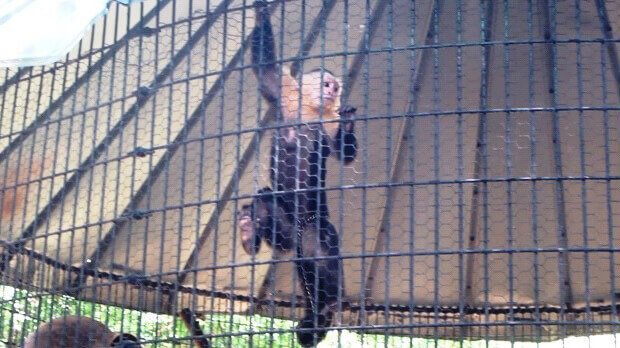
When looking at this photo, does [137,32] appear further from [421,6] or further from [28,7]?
[421,6]

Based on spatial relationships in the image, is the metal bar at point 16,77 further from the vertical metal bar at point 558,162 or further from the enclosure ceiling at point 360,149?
the vertical metal bar at point 558,162

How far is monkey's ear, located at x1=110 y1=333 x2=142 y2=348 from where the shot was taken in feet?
16.3

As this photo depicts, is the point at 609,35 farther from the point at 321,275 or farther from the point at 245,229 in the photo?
the point at 245,229

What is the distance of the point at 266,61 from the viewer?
5.11 meters

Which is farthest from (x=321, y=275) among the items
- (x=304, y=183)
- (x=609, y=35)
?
(x=609, y=35)

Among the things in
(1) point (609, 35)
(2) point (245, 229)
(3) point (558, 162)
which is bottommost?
(3) point (558, 162)

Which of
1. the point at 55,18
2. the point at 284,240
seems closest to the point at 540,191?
the point at 284,240

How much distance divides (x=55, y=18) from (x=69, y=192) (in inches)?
58.3

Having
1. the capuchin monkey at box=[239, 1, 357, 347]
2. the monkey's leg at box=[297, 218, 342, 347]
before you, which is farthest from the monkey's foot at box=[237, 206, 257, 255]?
the monkey's leg at box=[297, 218, 342, 347]

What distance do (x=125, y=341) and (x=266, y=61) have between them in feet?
5.24

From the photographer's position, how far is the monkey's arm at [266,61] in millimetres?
5051

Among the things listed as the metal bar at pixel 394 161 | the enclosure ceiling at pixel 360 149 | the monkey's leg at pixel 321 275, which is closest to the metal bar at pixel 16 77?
the enclosure ceiling at pixel 360 149

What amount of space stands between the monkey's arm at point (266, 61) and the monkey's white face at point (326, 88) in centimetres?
21

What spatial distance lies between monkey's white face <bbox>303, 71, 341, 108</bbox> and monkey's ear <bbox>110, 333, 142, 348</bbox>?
168cm
